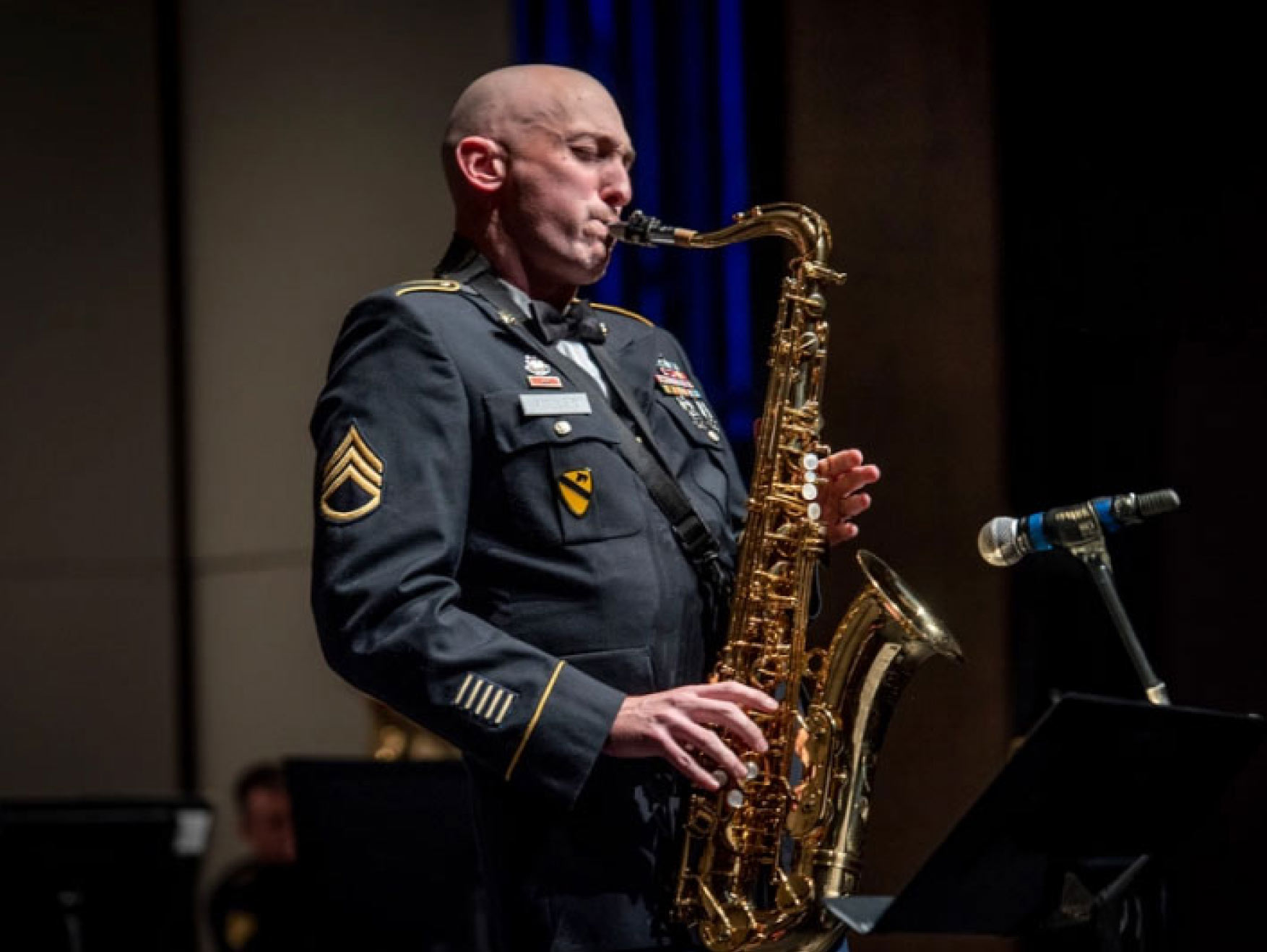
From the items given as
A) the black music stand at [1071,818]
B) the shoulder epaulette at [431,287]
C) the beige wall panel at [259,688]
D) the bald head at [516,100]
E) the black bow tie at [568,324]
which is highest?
the bald head at [516,100]

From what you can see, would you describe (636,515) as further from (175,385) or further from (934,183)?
(175,385)

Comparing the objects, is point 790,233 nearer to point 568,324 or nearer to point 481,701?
point 568,324

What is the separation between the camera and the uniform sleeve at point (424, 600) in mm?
2219

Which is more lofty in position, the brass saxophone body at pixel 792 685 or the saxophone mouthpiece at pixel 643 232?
the saxophone mouthpiece at pixel 643 232

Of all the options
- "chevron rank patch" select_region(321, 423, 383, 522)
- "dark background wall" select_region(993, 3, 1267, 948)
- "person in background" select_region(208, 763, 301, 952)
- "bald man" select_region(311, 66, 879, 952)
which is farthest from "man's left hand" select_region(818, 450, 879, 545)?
"person in background" select_region(208, 763, 301, 952)

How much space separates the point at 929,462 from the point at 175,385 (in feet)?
11.8

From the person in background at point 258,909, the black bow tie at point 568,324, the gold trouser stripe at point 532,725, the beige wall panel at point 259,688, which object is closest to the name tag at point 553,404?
the black bow tie at point 568,324

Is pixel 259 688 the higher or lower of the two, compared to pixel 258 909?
higher

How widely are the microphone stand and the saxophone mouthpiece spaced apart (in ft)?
2.14

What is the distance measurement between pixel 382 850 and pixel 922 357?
153 cm

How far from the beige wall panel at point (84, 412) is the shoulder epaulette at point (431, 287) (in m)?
4.45

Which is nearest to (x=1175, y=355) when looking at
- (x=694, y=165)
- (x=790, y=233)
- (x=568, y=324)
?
(x=790, y=233)

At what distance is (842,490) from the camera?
262 centimetres

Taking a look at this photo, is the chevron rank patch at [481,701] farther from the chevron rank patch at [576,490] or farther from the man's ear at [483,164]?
the man's ear at [483,164]
